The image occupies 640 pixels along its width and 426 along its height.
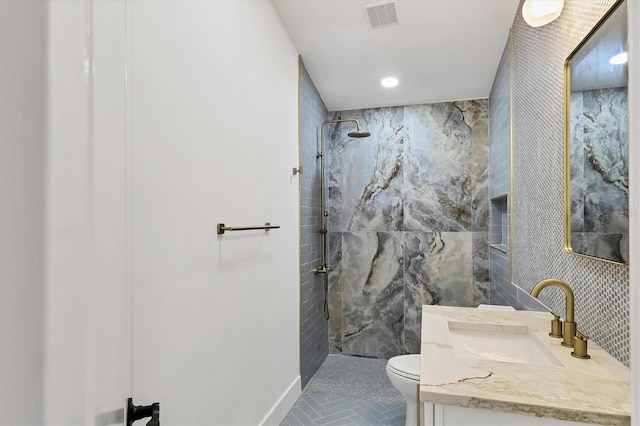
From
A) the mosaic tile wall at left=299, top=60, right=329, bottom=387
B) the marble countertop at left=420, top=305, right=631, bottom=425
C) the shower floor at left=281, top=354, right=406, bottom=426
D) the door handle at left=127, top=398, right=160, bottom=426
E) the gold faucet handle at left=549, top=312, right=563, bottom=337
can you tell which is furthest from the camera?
the mosaic tile wall at left=299, top=60, right=329, bottom=387

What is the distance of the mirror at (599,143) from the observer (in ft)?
3.44

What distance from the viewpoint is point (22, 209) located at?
36 cm

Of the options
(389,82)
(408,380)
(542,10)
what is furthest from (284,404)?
(389,82)

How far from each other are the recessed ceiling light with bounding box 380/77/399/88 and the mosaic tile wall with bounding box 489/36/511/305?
0.82 meters

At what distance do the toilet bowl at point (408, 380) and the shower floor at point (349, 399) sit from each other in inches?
10.3

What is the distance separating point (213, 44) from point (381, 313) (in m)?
2.95

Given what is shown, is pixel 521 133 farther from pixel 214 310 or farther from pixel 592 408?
pixel 214 310

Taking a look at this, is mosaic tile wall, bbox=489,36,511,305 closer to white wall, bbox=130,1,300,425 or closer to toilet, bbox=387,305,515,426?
toilet, bbox=387,305,515,426

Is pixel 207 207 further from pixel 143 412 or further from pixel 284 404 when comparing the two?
pixel 284 404

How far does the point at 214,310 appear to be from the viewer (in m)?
1.44

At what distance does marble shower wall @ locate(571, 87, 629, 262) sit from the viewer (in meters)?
1.05

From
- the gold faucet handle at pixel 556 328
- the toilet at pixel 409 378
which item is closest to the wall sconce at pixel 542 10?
the gold faucet handle at pixel 556 328

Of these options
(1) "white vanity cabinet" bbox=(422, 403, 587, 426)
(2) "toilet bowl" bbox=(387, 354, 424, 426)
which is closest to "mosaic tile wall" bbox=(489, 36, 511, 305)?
(2) "toilet bowl" bbox=(387, 354, 424, 426)

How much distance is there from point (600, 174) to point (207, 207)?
1404 mm
